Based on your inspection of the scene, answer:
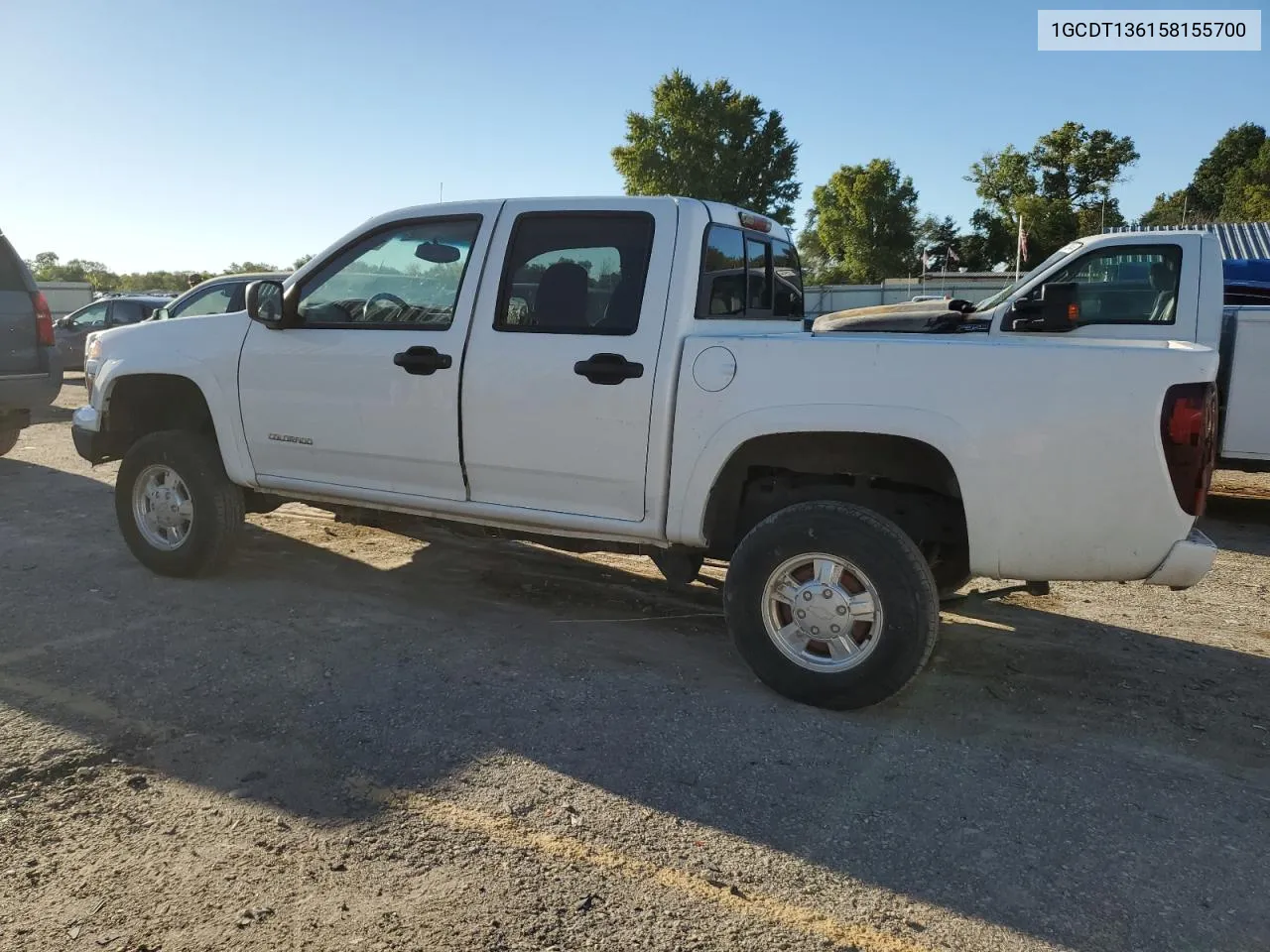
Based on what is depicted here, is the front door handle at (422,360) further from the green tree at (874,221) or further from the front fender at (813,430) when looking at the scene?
the green tree at (874,221)

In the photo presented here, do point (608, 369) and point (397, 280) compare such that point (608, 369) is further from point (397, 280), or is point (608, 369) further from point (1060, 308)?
point (1060, 308)

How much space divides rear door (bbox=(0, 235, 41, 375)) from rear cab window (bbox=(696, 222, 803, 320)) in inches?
276

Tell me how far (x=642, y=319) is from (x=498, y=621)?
66.9 inches

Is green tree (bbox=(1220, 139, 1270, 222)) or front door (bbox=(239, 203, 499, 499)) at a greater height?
green tree (bbox=(1220, 139, 1270, 222))

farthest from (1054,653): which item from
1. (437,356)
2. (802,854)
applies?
(437,356)

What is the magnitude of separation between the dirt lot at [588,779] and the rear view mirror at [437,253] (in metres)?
1.74

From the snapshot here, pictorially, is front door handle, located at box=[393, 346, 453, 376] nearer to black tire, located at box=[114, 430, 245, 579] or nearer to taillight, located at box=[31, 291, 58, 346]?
black tire, located at box=[114, 430, 245, 579]

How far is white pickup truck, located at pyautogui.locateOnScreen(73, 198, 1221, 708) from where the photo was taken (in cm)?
336

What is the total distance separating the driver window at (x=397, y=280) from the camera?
4.51 m

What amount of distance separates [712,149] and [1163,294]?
50727 millimetres

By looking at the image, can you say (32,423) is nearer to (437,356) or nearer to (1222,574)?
(437,356)

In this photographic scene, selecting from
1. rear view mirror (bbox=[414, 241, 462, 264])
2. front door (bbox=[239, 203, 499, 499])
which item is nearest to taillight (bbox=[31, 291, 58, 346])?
front door (bbox=[239, 203, 499, 499])

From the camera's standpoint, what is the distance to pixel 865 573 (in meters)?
3.58

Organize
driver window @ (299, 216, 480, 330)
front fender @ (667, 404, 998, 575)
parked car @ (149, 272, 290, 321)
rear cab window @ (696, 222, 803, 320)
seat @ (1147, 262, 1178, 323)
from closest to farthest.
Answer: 1. front fender @ (667, 404, 998, 575)
2. rear cab window @ (696, 222, 803, 320)
3. driver window @ (299, 216, 480, 330)
4. seat @ (1147, 262, 1178, 323)
5. parked car @ (149, 272, 290, 321)
